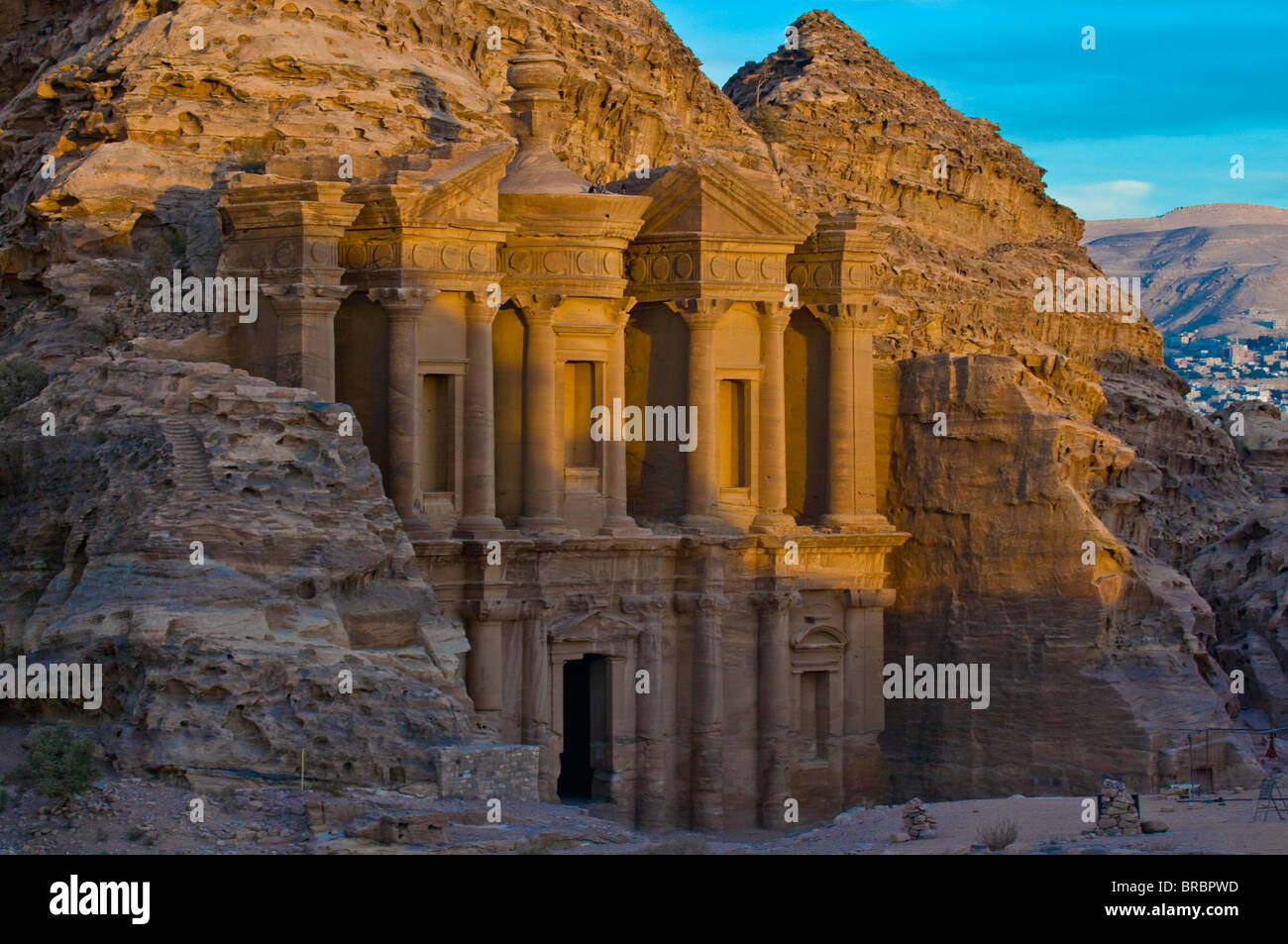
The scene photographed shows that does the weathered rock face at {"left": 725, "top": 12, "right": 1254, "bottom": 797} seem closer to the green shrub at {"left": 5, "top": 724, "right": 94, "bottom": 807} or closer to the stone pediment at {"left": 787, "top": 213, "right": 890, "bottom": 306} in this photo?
the stone pediment at {"left": 787, "top": 213, "right": 890, "bottom": 306}

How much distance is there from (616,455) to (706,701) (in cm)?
473

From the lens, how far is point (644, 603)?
48.6 m

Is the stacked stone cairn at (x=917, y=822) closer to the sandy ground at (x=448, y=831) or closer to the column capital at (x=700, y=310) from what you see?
the sandy ground at (x=448, y=831)

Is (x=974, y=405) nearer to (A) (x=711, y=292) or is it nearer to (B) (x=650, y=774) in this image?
(A) (x=711, y=292)

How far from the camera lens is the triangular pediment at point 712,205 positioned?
49.6m

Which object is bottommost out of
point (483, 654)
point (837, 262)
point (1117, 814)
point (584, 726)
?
point (1117, 814)

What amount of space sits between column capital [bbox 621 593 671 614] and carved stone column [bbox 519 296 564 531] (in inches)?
75.4

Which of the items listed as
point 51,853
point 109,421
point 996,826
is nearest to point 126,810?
point 51,853

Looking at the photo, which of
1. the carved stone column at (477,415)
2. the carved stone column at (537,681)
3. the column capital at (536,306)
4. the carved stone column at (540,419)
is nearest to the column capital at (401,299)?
the carved stone column at (477,415)

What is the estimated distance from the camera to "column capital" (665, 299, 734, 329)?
4994 cm

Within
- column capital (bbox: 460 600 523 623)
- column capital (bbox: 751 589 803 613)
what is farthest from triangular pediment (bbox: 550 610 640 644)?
column capital (bbox: 751 589 803 613)

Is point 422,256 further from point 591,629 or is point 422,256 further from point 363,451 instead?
point 591,629

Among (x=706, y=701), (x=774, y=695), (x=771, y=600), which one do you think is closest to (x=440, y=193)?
(x=771, y=600)

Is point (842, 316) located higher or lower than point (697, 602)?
higher
